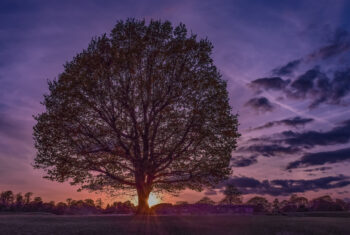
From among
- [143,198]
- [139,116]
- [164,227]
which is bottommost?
[164,227]

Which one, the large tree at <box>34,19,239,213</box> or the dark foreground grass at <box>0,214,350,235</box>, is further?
the large tree at <box>34,19,239,213</box>

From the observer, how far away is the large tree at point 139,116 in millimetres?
33688

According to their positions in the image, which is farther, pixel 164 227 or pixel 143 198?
pixel 143 198

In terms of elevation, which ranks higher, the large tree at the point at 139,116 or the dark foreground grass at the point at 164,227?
the large tree at the point at 139,116

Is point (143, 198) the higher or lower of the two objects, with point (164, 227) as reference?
higher

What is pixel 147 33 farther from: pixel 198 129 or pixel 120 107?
pixel 198 129

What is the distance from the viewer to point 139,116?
114ft

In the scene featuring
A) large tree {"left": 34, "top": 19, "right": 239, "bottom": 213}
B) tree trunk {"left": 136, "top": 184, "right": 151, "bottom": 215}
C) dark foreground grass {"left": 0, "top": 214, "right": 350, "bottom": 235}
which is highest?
large tree {"left": 34, "top": 19, "right": 239, "bottom": 213}

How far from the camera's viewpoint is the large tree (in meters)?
33.7

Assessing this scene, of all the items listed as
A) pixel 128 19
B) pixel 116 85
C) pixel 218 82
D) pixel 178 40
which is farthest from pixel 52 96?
pixel 218 82

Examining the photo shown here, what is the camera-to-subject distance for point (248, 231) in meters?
27.4

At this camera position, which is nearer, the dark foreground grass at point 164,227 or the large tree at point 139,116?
the dark foreground grass at point 164,227

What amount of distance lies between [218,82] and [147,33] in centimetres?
1015

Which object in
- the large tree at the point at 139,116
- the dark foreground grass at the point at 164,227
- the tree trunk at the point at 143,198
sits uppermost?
the large tree at the point at 139,116
